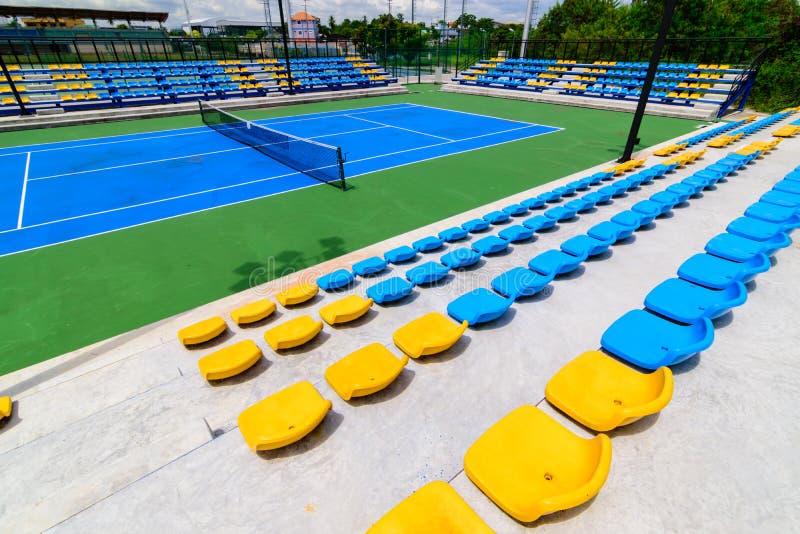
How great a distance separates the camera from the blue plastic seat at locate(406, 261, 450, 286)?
659cm

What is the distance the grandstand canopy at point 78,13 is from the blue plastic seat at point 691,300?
66.0 meters

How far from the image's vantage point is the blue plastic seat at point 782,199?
841 cm

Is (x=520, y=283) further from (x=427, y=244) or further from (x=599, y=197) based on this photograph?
(x=599, y=197)

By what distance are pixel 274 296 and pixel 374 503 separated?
433 cm

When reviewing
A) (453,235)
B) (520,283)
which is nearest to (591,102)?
(453,235)

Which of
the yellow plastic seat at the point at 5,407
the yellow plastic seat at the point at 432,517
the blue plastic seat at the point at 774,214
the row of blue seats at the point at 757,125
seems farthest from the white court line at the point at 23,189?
the row of blue seats at the point at 757,125

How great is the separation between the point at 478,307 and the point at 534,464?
8.19 ft

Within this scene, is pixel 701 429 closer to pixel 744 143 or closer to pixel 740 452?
pixel 740 452

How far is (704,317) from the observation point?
4.59m

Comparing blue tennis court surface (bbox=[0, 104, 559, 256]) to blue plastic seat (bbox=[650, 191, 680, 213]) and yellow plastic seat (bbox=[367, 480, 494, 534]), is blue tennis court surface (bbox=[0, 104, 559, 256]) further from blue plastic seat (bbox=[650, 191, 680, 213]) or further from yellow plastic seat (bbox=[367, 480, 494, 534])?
yellow plastic seat (bbox=[367, 480, 494, 534])

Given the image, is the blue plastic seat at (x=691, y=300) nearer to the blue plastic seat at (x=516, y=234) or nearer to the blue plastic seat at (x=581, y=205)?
the blue plastic seat at (x=516, y=234)

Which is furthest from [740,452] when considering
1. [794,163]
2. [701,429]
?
[794,163]

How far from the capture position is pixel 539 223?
27.6 ft

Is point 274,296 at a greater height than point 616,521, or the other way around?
point 616,521
